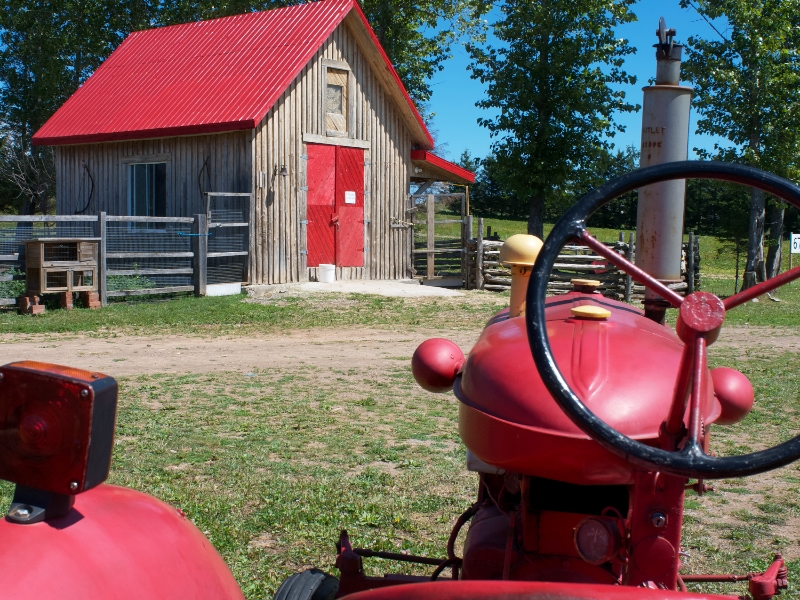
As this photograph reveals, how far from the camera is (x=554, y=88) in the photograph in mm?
27391

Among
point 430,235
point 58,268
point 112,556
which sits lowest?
point 58,268

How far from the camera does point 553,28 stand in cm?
2716

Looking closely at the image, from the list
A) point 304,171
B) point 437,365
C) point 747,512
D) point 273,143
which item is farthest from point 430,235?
point 437,365

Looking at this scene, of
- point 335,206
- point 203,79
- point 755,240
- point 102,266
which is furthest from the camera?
point 755,240

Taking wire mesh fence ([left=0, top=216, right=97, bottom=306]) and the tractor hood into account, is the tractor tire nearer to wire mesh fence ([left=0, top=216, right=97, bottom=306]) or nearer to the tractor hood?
the tractor hood

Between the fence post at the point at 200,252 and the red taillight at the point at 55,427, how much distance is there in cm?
1520

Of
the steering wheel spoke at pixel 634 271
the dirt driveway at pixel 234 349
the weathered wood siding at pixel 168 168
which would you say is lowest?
the dirt driveway at pixel 234 349

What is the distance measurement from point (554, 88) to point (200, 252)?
596 inches

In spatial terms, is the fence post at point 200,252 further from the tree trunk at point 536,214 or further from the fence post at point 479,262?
the tree trunk at point 536,214

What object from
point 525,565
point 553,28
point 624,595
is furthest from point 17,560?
point 553,28

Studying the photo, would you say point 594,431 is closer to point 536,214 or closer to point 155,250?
point 155,250

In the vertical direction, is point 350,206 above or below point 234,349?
above

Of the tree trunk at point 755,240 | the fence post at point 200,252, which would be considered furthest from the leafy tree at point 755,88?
the fence post at point 200,252

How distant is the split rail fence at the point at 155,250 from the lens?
1442cm
